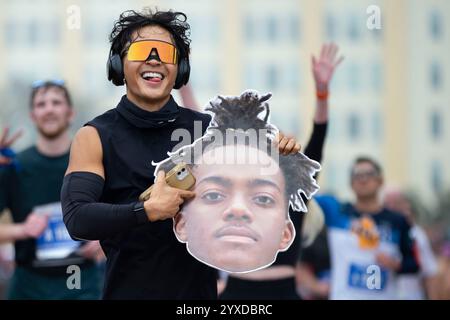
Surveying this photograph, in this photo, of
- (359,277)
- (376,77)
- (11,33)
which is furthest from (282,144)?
(376,77)

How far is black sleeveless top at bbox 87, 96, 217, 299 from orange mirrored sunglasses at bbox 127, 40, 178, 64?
6.7 inches

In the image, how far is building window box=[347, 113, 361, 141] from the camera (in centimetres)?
5331

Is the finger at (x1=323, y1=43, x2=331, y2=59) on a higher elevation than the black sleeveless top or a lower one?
higher

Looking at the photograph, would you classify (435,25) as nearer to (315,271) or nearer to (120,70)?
(315,271)

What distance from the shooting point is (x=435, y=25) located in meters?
57.0

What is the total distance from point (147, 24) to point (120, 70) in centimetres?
21

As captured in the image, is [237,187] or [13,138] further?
[13,138]

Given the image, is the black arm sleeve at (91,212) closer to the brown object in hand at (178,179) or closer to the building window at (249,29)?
the brown object in hand at (178,179)

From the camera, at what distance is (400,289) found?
750 cm

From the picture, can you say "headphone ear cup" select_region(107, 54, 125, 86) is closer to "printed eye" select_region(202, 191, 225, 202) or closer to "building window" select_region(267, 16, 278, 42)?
"printed eye" select_region(202, 191, 225, 202)

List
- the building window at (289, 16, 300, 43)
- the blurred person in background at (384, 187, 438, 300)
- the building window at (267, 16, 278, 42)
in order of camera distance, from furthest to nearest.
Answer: the building window at (267, 16, 278, 42) < the building window at (289, 16, 300, 43) < the blurred person in background at (384, 187, 438, 300)

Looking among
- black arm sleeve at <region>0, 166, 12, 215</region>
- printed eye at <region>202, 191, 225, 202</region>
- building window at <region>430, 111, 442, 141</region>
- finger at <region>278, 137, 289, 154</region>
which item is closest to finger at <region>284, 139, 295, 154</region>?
finger at <region>278, 137, 289, 154</region>

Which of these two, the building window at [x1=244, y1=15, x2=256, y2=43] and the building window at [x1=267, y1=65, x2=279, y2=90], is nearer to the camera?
the building window at [x1=267, y1=65, x2=279, y2=90]
